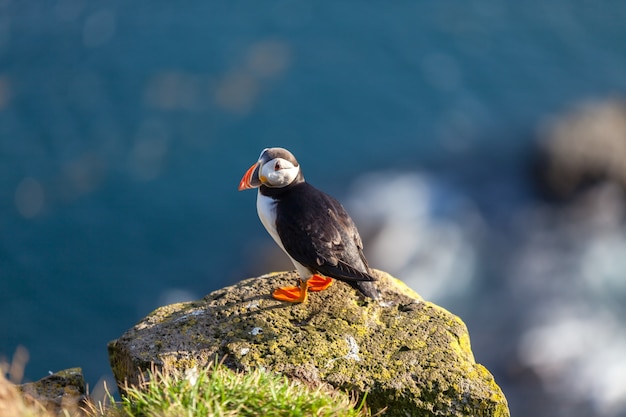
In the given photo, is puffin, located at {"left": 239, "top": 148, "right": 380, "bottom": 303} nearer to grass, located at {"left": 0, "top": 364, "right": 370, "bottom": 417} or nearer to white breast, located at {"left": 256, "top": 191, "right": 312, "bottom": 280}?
white breast, located at {"left": 256, "top": 191, "right": 312, "bottom": 280}

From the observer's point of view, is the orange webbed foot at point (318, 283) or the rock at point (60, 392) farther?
the orange webbed foot at point (318, 283)

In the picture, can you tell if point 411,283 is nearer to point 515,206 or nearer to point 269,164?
point 515,206

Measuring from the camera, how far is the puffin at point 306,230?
5727mm

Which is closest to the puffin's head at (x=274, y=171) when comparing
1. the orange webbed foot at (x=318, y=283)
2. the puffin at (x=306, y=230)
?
the puffin at (x=306, y=230)

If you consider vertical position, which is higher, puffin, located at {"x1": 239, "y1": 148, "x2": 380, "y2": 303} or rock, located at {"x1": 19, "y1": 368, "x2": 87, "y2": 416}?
puffin, located at {"x1": 239, "y1": 148, "x2": 380, "y2": 303}

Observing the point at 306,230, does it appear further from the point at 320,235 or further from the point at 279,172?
the point at 279,172

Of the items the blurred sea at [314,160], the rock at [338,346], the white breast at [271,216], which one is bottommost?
the rock at [338,346]

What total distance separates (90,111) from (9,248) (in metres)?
3.30

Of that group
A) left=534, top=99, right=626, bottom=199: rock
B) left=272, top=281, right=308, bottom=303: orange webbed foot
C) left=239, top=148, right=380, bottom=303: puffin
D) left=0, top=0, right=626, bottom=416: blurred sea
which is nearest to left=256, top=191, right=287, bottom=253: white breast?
left=239, top=148, right=380, bottom=303: puffin

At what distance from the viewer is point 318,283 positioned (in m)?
6.17

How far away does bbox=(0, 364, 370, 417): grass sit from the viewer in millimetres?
4188

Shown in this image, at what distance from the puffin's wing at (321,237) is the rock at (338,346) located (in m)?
0.34

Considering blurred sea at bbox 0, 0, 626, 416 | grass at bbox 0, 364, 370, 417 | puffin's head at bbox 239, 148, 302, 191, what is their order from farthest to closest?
1. blurred sea at bbox 0, 0, 626, 416
2. puffin's head at bbox 239, 148, 302, 191
3. grass at bbox 0, 364, 370, 417

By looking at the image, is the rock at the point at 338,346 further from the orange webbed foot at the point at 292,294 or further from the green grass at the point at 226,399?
the green grass at the point at 226,399
